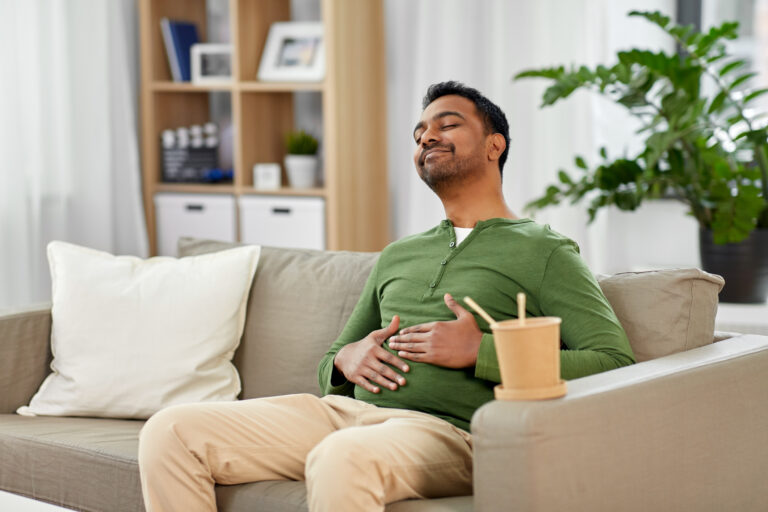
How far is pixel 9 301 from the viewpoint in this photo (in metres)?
3.56

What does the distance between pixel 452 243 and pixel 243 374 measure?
653 mm

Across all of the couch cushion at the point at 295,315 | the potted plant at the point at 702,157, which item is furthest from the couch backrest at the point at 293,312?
the potted plant at the point at 702,157

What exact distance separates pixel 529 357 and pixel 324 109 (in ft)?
8.02

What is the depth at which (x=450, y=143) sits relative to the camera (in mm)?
2018

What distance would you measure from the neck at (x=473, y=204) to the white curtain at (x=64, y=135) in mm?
2063

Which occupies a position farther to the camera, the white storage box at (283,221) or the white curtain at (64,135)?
the white storage box at (283,221)

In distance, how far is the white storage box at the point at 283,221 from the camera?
3.73 m

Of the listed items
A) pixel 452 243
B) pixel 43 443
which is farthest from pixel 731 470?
pixel 43 443

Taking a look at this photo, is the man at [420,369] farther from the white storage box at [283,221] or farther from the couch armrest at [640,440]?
the white storage box at [283,221]

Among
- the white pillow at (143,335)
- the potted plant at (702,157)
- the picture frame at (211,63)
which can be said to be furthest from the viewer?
the picture frame at (211,63)

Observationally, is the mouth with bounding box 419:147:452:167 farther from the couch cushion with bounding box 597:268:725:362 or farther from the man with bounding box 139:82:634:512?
the couch cushion with bounding box 597:268:725:362

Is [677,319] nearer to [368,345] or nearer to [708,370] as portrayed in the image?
[708,370]

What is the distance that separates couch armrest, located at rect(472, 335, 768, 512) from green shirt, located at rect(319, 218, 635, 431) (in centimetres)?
10

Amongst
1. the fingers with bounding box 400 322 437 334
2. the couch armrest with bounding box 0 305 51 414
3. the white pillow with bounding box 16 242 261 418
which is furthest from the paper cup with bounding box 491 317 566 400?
the couch armrest with bounding box 0 305 51 414
